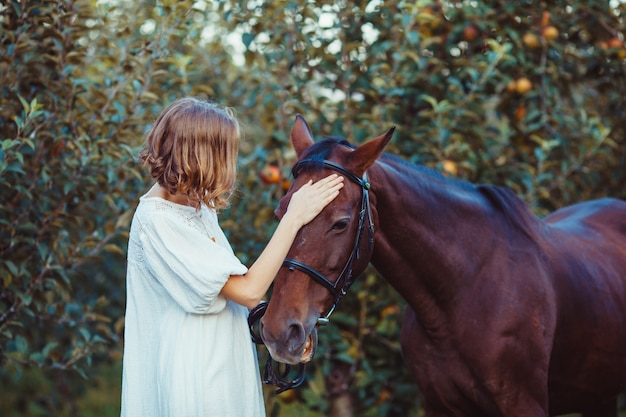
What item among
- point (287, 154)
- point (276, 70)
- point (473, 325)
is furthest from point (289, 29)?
point (473, 325)

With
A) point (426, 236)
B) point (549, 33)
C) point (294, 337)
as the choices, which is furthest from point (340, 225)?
point (549, 33)

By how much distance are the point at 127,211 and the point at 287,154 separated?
1.01 metres

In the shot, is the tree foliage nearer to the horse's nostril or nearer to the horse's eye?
the horse's eye

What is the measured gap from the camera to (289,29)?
14.4ft

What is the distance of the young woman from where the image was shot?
82.0 inches

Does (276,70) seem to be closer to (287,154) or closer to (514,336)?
(287,154)

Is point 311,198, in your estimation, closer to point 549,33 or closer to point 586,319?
point 586,319

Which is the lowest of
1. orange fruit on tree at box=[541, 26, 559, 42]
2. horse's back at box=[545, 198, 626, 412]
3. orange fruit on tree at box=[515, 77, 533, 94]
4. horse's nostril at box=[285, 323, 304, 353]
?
horse's back at box=[545, 198, 626, 412]

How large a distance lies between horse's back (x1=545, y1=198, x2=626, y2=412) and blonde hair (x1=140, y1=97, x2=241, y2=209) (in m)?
1.63

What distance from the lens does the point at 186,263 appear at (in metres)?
2.07

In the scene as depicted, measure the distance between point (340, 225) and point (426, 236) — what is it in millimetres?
530

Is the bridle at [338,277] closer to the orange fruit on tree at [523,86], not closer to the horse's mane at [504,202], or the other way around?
the horse's mane at [504,202]

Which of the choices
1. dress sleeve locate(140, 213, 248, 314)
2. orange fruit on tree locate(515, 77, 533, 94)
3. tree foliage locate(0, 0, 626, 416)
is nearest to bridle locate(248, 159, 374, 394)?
dress sleeve locate(140, 213, 248, 314)

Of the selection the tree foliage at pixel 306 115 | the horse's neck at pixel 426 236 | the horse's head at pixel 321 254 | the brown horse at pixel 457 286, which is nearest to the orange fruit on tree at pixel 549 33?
the tree foliage at pixel 306 115
